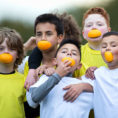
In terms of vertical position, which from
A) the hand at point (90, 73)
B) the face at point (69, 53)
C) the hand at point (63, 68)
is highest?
the face at point (69, 53)

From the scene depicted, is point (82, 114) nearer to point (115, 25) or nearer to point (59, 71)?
point (59, 71)

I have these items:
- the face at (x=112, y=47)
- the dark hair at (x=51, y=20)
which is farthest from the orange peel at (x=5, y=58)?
the face at (x=112, y=47)

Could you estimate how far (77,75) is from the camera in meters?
2.72

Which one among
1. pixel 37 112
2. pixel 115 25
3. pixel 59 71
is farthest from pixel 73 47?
pixel 115 25

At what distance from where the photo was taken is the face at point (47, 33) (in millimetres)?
2729

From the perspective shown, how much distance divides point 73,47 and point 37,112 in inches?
31.9

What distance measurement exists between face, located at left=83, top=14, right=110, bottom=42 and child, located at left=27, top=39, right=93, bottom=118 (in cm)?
53

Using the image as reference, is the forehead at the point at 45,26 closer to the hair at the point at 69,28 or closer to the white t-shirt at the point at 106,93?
the hair at the point at 69,28

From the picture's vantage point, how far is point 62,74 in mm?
2250

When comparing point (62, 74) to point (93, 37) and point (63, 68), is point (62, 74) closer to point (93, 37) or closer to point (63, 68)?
point (63, 68)

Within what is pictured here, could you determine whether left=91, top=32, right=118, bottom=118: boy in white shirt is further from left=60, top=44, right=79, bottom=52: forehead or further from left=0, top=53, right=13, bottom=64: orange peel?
left=0, top=53, right=13, bottom=64: orange peel

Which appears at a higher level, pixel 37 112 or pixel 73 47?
pixel 73 47

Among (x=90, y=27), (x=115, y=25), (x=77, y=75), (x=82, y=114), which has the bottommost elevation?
(x=115, y=25)

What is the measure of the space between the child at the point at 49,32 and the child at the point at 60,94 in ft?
0.93
